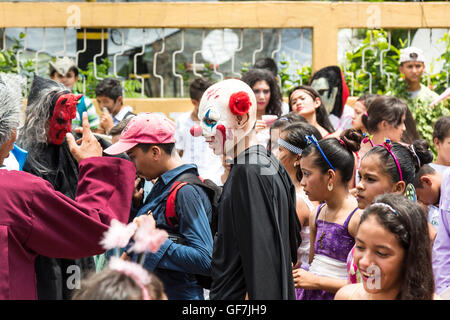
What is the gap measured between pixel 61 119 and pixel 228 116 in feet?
3.19

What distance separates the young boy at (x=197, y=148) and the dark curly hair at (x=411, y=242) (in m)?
3.84

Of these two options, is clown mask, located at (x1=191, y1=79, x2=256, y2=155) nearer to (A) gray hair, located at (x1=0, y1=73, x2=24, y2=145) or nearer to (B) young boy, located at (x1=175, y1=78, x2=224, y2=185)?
(A) gray hair, located at (x1=0, y1=73, x2=24, y2=145)

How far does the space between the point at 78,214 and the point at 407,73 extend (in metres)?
5.30

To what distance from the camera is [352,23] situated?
8055 mm

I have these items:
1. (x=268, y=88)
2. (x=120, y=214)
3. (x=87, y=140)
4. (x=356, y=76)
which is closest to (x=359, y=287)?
(x=120, y=214)

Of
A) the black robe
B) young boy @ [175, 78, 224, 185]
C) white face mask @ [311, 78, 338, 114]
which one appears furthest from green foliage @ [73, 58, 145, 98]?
the black robe

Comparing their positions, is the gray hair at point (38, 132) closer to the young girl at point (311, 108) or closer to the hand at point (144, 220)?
the hand at point (144, 220)

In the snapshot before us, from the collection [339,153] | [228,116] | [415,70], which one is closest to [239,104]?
[228,116]

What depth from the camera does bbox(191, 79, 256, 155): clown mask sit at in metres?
3.38

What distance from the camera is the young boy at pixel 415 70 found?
7342 millimetres

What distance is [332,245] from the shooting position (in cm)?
395

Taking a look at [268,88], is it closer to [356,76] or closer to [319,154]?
[356,76]

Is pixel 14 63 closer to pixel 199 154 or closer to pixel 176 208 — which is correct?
pixel 199 154

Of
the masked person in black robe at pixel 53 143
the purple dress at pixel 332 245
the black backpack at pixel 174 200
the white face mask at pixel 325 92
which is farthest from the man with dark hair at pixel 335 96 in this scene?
the masked person in black robe at pixel 53 143
